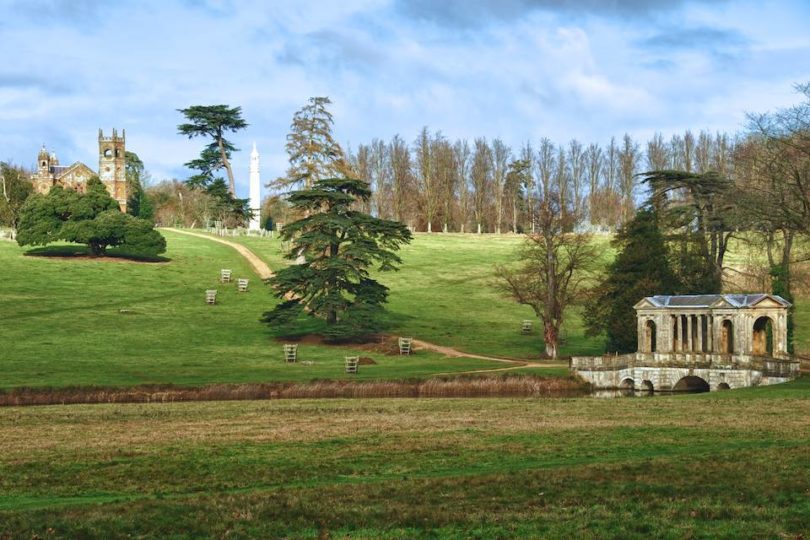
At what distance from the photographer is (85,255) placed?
101 meters

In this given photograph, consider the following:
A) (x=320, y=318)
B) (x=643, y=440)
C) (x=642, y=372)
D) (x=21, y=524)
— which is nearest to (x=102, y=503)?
(x=21, y=524)

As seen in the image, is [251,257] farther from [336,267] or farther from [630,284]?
[630,284]

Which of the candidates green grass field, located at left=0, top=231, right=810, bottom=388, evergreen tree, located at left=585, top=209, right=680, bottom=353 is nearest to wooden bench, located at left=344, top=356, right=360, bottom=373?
green grass field, located at left=0, top=231, right=810, bottom=388

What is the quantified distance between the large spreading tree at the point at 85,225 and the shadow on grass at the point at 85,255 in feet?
2.53

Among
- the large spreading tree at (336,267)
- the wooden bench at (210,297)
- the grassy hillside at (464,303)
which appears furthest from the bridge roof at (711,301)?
the wooden bench at (210,297)

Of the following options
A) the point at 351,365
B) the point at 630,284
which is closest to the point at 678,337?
the point at 630,284

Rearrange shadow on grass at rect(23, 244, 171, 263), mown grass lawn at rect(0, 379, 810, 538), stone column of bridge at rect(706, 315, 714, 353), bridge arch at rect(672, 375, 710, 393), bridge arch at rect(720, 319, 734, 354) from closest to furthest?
mown grass lawn at rect(0, 379, 810, 538) → bridge arch at rect(672, 375, 710, 393) → stone column of bridge at rect(706, 315, 714, 353) → bridge arch at rect(720, 319, 734, 354) → shadow on grass at rect(23, 244, 171, 263)

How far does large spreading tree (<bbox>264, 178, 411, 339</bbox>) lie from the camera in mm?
74125

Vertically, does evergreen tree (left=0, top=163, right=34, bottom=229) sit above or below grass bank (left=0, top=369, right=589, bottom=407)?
above

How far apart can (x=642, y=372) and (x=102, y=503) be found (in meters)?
44.1

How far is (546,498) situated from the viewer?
19922mm

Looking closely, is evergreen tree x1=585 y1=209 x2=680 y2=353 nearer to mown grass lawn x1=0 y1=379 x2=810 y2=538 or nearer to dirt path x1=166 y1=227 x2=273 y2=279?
mown grass lawn x1=0 y1=379 x2=810 y2=538

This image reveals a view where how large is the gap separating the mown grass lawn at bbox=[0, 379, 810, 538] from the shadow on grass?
63580mm

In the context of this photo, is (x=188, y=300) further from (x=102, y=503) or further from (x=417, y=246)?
(x=102, y=503)
